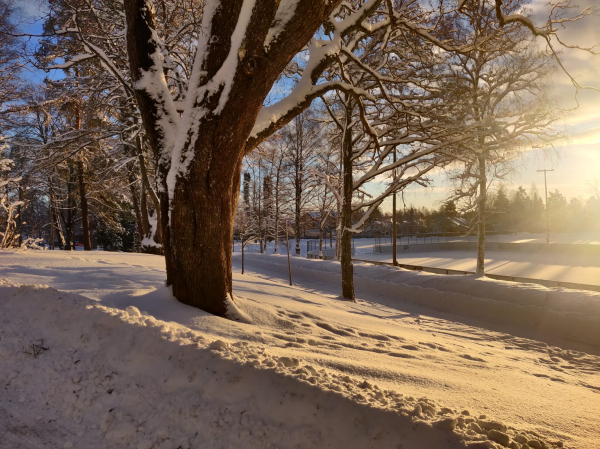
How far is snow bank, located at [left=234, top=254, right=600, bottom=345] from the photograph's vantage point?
8094mm

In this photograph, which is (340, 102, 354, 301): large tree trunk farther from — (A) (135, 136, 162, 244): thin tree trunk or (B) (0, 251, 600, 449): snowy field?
(A) (135, 136, 162, 244): thin tree trunk

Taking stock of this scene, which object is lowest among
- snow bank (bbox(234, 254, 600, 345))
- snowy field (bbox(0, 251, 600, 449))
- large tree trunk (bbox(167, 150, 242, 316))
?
snow bank (bbox(234, 254, 600, 345))

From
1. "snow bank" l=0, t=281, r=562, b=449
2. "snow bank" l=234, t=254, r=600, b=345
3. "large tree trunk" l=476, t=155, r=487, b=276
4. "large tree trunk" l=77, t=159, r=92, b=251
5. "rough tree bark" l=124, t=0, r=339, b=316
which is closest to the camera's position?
"snow bank" l=0, t=281, r=562, b=449

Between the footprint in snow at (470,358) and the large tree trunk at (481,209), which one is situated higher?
the large tree trunk at (481,209)

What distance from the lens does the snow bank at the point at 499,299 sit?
809 cm

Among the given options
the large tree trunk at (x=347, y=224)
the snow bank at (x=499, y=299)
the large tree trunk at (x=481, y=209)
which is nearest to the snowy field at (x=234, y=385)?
the snow bank at (x=499, y=299)

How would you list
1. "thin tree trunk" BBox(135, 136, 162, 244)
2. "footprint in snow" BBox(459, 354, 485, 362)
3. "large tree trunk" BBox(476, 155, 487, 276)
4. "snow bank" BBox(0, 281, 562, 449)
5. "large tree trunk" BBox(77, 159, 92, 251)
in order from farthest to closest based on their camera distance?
"large tree trunk" BBox(77, 159, 92, 251) → "large tree trunk" BBox(476, 155, 487, 276) → "thin tree trunk" BBox(135, 136, 162, 244) → "footprint in snow" BBox(459, 354, 485, 362) → "snow bank" BBox(0, 281, 562, 449)

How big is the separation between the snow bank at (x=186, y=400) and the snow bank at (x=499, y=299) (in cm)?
771

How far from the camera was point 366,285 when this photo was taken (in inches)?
571

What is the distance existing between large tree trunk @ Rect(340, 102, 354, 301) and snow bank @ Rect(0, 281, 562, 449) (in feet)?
24.9

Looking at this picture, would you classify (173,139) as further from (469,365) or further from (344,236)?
(344,236)

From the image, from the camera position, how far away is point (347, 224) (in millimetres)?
10836

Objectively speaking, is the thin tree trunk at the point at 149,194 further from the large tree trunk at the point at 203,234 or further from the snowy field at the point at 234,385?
the large tree trunk at the point at 203,234

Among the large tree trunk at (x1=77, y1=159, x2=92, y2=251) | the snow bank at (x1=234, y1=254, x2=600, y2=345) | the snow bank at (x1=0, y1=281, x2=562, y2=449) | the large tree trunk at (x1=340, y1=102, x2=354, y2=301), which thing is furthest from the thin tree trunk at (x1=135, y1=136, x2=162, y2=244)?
the snow bank at (x1=0, y1=281, x2=562, y2=449)
